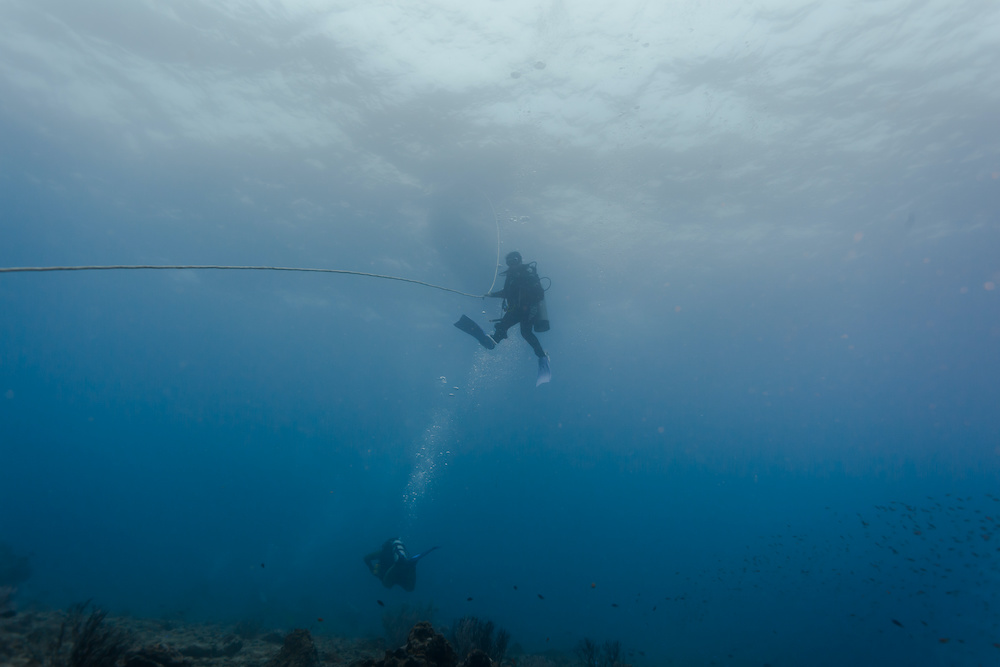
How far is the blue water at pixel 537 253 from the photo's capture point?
38.6 ft

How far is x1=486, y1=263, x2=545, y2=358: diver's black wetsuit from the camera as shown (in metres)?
9.47

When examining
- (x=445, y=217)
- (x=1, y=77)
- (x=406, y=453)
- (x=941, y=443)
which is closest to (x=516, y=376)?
(x=445, y=217)

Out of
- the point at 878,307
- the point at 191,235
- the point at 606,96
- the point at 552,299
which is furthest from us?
the point at 878,307

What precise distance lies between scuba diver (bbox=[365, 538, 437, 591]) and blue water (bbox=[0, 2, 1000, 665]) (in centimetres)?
1066

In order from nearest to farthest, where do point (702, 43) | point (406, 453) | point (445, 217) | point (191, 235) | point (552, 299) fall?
1. point (702, 43)
2. point (445, 217)
3. point (191, 235)
4. point (552, 299)
5. point (406, 453)

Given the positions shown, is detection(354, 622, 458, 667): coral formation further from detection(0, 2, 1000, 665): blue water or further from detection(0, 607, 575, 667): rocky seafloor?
detection(0, 2, 1000, 665): blue water

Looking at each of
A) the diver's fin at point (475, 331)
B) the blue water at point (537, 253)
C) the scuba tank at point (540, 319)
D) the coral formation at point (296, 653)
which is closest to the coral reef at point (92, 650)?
the coral formation at point (296, 653)

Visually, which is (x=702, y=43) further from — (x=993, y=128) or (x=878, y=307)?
(x=878, y=307)

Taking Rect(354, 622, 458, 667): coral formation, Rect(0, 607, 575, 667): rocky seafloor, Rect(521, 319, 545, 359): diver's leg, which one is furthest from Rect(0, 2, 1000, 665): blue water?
Rect(354, 622, 458, 667): coral formation

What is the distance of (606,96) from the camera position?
1177 centimetres

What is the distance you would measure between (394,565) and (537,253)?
46.9 feet

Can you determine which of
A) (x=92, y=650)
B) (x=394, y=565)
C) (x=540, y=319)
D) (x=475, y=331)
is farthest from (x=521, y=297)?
(x=92, y=650)

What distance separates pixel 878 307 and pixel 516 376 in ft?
97.7

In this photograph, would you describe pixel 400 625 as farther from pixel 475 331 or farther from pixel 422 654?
pixel 422 654
